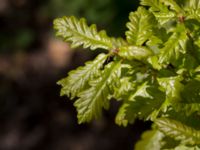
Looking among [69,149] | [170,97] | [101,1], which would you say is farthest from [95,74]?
[69,149]

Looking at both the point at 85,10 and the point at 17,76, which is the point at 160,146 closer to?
the point at 85,10

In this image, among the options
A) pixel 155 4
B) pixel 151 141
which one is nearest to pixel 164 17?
pixel 155 4

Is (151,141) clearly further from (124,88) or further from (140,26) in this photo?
(140,26)

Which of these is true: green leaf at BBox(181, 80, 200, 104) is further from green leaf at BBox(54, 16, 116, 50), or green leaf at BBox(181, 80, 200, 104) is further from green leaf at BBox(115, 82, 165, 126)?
green leaf at BBox(54, 16, 116, 50)

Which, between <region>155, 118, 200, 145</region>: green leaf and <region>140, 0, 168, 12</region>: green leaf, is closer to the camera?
<region>155, 118, 200, 145</region>: green leaf

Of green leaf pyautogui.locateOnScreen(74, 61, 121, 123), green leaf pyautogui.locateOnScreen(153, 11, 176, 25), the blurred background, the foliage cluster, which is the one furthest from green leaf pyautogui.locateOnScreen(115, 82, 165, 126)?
the blurred background
